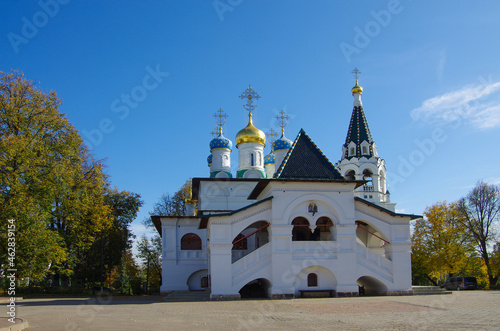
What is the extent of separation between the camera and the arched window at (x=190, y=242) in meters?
27.9

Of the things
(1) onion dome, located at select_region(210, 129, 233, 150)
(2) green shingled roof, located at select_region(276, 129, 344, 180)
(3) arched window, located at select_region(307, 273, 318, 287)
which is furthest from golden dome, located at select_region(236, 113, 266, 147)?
(3) arched window, located at select_region(307, 273, 318, 287)

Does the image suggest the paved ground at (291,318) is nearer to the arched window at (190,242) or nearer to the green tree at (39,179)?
the green tree at (39,179)

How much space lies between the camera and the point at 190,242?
91.7 feet

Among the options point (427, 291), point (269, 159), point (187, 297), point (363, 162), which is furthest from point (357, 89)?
point (187, 297)

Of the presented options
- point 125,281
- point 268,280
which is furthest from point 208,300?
point 125,281

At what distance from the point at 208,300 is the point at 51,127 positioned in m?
13.8

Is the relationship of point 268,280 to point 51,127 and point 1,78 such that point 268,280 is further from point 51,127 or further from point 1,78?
point 1,78

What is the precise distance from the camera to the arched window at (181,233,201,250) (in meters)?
27.9

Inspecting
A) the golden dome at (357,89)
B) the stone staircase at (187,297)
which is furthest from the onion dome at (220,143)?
the stone staircase at (187,297)

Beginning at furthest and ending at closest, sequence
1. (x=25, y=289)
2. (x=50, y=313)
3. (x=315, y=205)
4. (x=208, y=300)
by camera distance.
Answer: (x=25, y=289)
(x=315, y=205)
(x=208, y=300)
(x=50, y=313)

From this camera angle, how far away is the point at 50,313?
48.4 feet

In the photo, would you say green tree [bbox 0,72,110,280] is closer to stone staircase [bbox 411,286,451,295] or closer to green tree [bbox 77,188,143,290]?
green tree [bbox 77,188,143,290]

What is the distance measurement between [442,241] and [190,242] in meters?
17.8

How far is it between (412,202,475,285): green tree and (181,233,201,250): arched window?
16035 millimetres
